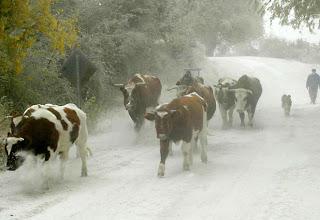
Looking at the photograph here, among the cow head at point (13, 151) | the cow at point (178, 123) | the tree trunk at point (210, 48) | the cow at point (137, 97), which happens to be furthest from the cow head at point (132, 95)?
the tree trunk at point (210, 48)

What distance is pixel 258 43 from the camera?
2430 inches

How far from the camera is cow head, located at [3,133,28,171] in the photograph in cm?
874

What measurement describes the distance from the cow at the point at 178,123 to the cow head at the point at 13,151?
262 cm

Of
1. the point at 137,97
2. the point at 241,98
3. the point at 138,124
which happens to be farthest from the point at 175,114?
the point at 241,98

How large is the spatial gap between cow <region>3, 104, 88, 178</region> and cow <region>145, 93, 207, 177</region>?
5.07 ft

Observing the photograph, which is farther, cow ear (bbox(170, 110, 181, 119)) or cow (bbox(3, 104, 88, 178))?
cow ear (bbox(170, 110, 181, 119))


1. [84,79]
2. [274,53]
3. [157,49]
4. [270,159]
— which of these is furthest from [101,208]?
[274,53]

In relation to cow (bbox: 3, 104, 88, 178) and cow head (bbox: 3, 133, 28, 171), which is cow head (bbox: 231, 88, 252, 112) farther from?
cow head (bbox: 3, 133, 28, 171)

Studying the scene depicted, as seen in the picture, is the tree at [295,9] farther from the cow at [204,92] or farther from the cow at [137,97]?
the cow at [137,97]

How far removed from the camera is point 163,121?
10078 mm

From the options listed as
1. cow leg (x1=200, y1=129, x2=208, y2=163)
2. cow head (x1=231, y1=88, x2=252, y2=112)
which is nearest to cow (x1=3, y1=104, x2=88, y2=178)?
cow leg (x1=200, y1=129, x2=208, y2=163)

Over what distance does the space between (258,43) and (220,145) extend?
49.5 metres

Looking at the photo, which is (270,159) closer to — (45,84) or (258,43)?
(45,84)

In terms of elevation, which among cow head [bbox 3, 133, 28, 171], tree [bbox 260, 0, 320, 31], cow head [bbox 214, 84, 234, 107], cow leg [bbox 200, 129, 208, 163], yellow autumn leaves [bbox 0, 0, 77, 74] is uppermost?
tree [bbox 260, 0, 320, 31]
